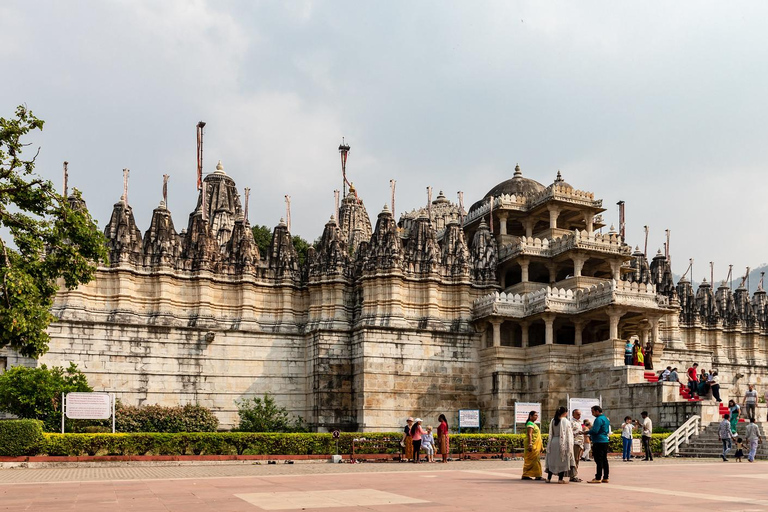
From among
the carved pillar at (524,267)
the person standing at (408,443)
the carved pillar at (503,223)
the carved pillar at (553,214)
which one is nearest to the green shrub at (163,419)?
the person standing at (408,443)

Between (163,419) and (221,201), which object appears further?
(221,201)

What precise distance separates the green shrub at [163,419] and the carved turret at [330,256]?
998 cm

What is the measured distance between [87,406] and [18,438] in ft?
10.5

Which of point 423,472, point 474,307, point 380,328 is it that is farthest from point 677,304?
point 423,472

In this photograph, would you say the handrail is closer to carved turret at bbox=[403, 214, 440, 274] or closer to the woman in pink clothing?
the woman in pink clothing

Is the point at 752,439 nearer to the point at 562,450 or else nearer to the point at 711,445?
the point at 711,445

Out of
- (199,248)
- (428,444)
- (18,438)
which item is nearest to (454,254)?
(199,248)

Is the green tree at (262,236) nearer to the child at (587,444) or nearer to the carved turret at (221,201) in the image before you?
the carved turret at (221,201)

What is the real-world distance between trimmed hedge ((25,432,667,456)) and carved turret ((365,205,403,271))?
44.0 ft

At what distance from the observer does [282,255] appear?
1770 inches

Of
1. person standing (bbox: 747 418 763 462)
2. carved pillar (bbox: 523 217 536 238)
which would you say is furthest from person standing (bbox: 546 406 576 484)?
carved pillar (bbox: 523 217 536 238)

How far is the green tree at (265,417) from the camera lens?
39.6 m

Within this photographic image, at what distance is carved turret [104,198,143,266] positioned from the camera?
1606 inches

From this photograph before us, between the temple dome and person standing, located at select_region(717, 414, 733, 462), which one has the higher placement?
the temple dome
